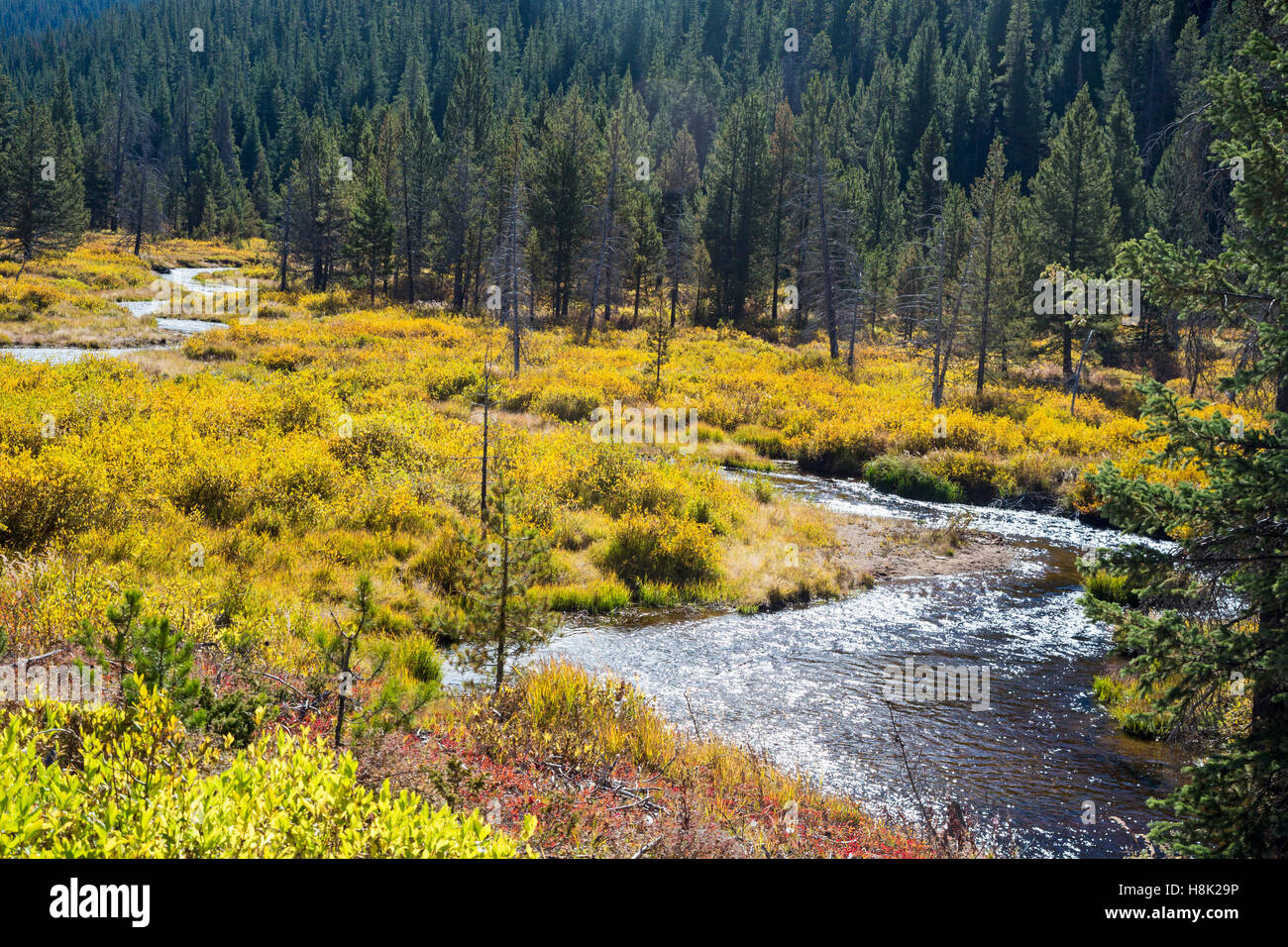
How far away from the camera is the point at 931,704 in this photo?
10.8m

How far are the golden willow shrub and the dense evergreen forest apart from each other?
7356mm

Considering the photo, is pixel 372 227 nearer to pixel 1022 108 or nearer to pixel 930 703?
pixel 930 703

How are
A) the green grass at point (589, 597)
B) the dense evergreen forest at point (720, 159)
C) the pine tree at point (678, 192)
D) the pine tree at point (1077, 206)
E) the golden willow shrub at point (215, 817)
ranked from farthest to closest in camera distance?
the pine tree at point (678, 192) → the pine tree at point (1077, 206) → the dense evergreen forest at point (720, 159) → the green grass at point (589, 597) → the golden willow shrub at point (215, 817)

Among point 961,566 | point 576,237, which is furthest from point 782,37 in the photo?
point 961,566

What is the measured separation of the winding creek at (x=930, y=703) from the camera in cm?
841

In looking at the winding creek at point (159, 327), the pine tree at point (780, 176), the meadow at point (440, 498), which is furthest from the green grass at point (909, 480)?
the pine tree at point (780, 176)

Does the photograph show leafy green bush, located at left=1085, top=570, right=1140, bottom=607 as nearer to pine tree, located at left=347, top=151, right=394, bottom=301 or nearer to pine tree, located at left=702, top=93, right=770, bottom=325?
pine tree, located at left=702, top=93, right=770, bottom=325

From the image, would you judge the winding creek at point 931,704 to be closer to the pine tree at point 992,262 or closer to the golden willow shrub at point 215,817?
the golden willow shrub at point 215,817

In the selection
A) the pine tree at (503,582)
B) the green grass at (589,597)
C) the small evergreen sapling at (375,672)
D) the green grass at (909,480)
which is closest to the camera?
the small evergreen sapling at (375,672)

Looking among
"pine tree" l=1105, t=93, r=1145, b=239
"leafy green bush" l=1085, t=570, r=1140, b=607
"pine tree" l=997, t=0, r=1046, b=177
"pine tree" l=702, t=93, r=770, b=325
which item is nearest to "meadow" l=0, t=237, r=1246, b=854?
"leafy green bush" l=1085, t=570, r=1140, b=607

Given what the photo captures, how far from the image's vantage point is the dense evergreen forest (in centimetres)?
3919

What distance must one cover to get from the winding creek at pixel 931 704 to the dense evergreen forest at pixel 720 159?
4.96 m
